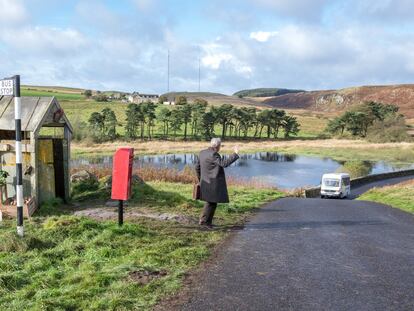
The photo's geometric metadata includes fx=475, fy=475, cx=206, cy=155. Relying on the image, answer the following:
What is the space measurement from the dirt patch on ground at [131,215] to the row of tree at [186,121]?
8597cm

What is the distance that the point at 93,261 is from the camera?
22.9ft

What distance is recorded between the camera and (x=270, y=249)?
841cm

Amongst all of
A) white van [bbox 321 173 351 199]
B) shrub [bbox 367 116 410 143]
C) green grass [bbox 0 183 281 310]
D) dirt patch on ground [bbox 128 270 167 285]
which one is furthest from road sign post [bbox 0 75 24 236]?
shrub [bbox 367 116 410 143]

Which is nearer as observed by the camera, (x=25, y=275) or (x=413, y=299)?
(x=413, y=299)

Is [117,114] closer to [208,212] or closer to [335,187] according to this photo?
[335,187]

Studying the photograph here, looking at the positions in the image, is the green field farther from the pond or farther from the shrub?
the pond

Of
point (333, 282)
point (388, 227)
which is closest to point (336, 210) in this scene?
point (388, 227)

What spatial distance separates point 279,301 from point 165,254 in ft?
7.98

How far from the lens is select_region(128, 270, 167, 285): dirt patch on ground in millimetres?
6162

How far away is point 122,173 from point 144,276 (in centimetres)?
325

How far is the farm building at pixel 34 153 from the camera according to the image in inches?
435

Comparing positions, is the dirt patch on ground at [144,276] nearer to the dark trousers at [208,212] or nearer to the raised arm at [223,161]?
the raised arm at [223,161]

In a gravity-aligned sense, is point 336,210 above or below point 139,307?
below

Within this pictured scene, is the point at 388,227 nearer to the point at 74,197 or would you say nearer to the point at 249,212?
the point at 249,212
